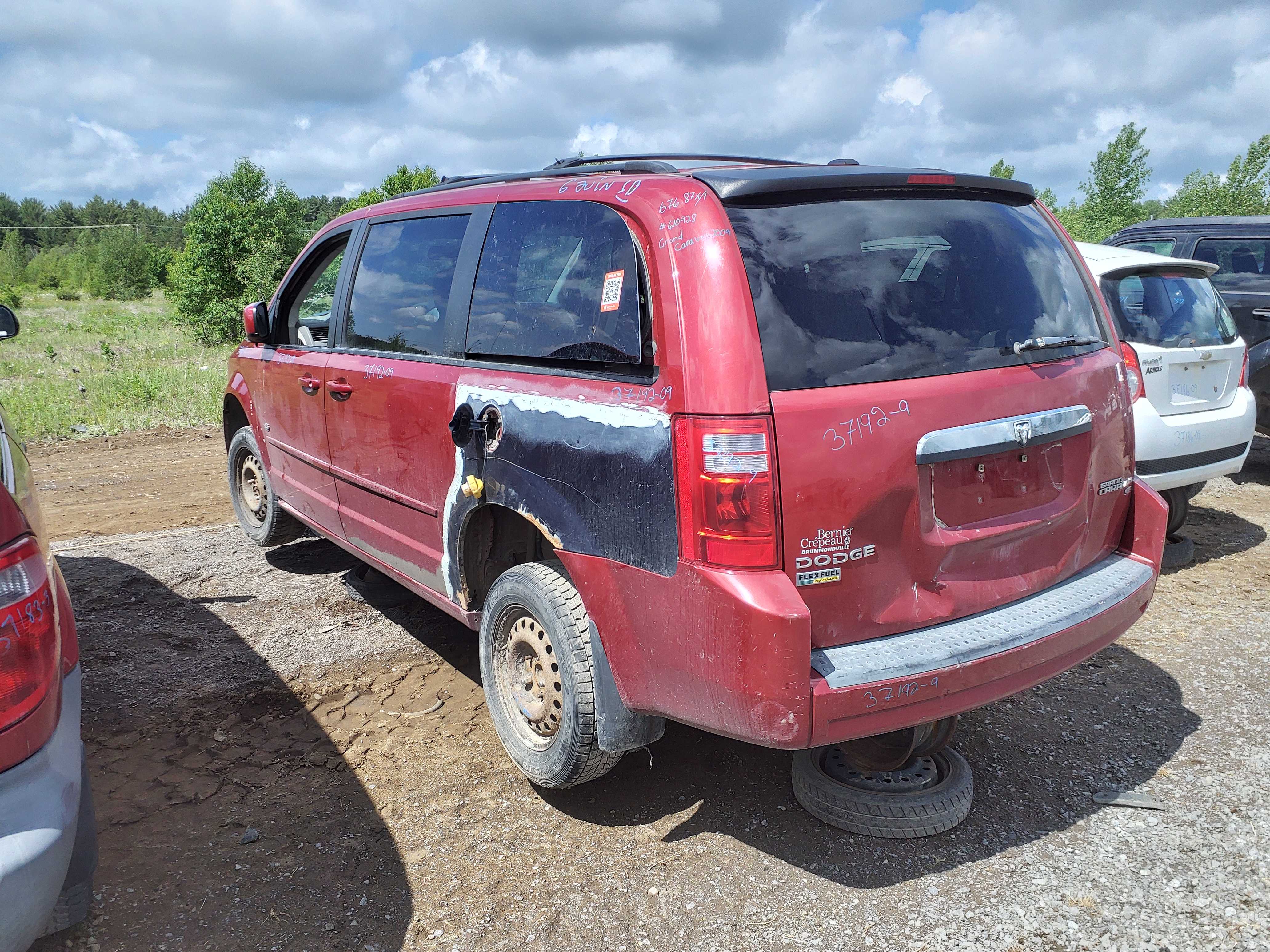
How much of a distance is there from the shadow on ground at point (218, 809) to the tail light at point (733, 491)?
1.41 metres

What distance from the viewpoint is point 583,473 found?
260cm

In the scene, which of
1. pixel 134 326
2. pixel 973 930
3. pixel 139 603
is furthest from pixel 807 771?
pixel 134 326

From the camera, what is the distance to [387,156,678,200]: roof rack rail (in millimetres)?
2809

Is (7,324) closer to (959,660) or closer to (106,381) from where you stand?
(959,660)

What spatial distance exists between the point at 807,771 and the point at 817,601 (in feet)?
3.30

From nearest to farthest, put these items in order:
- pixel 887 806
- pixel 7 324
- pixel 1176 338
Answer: pixel 887 806
pixel 7 324
pixel 1176 338

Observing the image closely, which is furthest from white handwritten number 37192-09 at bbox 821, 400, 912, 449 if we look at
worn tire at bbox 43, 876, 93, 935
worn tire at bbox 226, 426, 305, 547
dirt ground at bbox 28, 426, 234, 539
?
dirt ground at bbox 28, 426, 234, 539

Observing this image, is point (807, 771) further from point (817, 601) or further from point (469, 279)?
point (469, 279)

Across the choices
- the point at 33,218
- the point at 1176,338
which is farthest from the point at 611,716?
the point at 33,218

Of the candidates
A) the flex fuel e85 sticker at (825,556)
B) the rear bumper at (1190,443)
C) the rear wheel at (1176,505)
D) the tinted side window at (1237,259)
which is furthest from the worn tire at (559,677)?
the tinted side window at (1237,259)

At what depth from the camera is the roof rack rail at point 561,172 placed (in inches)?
111

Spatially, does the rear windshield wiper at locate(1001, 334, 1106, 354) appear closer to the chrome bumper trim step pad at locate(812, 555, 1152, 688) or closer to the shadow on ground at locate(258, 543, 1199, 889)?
the chrome bumper trim step pad at locate(812, 555, 1152, 688)

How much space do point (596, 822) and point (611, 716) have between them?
1.71 feet

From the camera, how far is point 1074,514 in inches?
108
